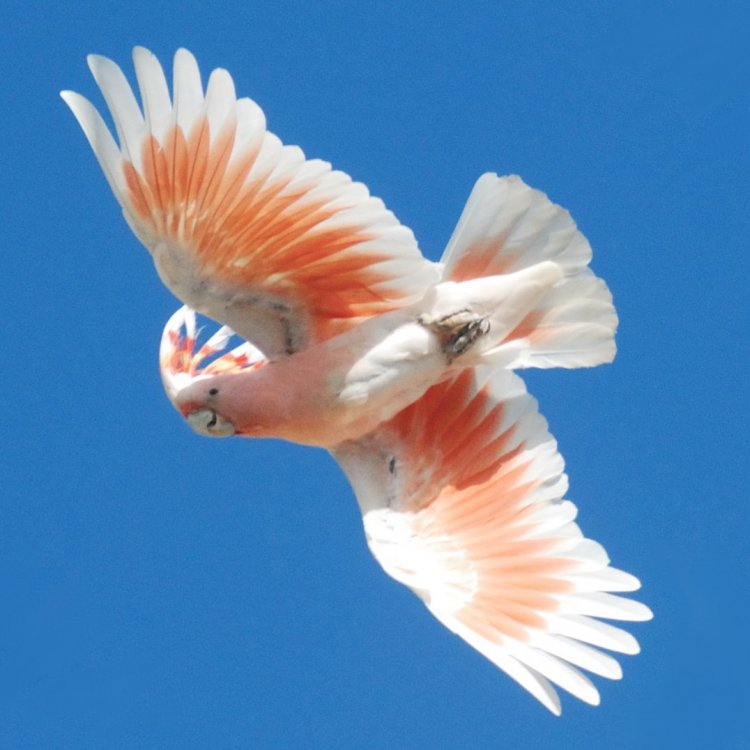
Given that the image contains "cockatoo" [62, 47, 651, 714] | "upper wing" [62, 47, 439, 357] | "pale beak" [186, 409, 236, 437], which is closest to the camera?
"upper wing" [62, 47, 439, 357]

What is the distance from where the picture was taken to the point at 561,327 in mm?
7344

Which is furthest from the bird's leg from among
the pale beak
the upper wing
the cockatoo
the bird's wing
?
the pale beak

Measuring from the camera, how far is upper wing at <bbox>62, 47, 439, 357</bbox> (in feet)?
21.1

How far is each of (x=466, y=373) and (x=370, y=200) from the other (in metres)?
1.06

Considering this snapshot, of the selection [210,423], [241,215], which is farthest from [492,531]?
[241,215]

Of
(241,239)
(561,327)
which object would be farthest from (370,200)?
(561,327)

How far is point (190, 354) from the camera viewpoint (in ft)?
24.9

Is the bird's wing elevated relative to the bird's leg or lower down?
lower down

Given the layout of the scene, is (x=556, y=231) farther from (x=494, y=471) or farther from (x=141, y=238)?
(x=141, y=238)

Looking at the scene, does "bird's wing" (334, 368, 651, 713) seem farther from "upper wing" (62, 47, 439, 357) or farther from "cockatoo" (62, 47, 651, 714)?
"upper wing" (62, 47, 439, 357)

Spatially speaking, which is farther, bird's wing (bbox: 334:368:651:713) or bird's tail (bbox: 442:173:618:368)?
bird's tail (bbox: 442:173:618:368)

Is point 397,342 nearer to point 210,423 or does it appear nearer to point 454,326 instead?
point 454,326

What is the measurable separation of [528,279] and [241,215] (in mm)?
1117

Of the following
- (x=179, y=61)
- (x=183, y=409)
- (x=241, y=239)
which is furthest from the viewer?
(x=183, y=409)
